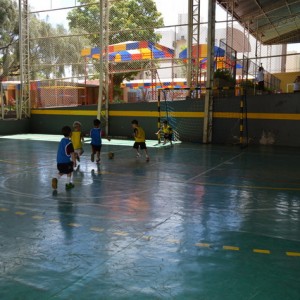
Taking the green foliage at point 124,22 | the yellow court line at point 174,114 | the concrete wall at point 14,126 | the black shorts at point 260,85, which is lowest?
the concrete wall at point 14,126

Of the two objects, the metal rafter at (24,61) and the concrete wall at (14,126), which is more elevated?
the metal rafter at (24,61)

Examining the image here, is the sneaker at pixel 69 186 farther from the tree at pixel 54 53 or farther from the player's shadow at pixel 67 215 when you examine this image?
the tree at pixel 54 53

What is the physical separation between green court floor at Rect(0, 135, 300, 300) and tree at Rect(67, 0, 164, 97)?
13229 millimetres

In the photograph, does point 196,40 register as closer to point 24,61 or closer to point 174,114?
point 174,114

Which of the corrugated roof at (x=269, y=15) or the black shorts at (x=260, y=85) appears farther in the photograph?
the corrugated roof at (x=269, y=15)

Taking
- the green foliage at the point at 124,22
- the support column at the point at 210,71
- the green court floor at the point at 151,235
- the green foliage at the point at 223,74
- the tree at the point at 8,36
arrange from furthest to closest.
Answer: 1. the tree at the point at 8,36
2. the green foliage at the point at 124,22
3. the green foliage at the point at 223,74
4. the support column at the point at 210,71
5. the green court floor at the point at 151,235

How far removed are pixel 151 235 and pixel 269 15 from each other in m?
23.0

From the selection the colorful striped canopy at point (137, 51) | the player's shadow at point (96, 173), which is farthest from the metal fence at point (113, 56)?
the player's shadow at point (96, 173)

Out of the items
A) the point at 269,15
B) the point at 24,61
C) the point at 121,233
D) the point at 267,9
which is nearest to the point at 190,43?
the point at 267,9

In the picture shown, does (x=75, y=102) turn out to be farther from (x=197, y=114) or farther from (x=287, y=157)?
(x=287, y=157)

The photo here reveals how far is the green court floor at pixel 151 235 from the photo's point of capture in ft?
12.3

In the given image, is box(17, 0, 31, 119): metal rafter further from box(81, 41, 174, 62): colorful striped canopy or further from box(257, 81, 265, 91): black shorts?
box(257, 81, 265, 91): black shorts

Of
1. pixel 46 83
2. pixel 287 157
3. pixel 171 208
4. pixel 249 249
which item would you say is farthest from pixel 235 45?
pixel 249 249

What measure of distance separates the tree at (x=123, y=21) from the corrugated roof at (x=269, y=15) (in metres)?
5.15
